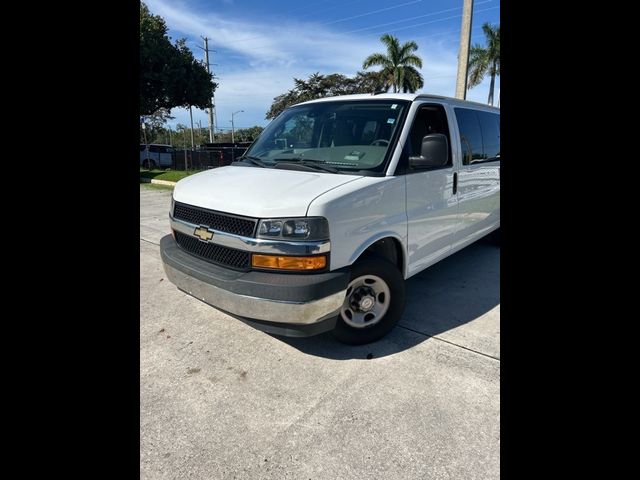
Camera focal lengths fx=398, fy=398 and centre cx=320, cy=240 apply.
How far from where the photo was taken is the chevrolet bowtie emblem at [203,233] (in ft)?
9.85

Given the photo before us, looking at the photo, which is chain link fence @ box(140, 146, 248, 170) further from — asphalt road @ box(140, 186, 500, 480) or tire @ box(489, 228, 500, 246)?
asphalt road @ box(140, 186, 500, 480)

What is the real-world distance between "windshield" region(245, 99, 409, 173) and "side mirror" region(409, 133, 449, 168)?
27cm

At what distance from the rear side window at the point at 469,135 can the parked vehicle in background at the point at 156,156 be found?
2335cm

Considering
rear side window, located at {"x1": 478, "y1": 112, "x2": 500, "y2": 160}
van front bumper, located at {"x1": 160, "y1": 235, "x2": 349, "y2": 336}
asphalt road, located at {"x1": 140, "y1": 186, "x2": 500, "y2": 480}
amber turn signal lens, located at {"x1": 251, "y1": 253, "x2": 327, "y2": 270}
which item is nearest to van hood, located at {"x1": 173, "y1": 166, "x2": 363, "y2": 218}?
amber turn signal lens, located at {"x1": 251, "y1": 253, "x2": 327, "y2": 270}

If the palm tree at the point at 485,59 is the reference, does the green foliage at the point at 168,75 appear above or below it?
below

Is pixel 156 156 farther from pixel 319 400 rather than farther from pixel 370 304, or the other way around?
pixel 319 400

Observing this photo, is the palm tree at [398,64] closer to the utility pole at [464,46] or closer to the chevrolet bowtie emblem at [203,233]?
the utility pole at [464,46]

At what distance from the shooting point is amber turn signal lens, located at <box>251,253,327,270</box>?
266 cm

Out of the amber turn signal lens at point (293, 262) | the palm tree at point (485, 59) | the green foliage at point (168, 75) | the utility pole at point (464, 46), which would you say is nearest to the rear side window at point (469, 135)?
the amber turn signal lens at point (293, 262)

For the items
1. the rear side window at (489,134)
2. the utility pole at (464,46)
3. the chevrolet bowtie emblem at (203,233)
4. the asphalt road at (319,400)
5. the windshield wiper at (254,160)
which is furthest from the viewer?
the utility pole at (464,46)

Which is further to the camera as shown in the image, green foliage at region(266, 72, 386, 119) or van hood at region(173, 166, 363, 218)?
green foliage at region(266, 72, 386, 119)
